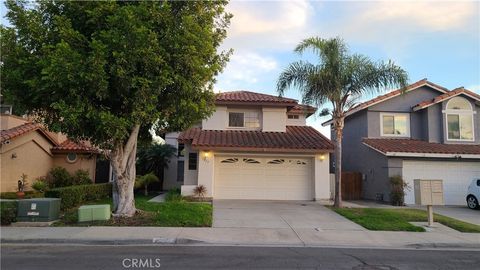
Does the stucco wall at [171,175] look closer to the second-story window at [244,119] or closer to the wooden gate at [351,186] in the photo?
the second-story window at [244,119]

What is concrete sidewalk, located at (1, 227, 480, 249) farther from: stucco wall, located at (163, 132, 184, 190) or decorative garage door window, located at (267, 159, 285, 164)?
stucco wall, located at (163, 132, 184, 190)

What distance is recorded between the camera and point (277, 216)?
14234 mm

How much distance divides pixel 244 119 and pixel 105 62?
11.8 m

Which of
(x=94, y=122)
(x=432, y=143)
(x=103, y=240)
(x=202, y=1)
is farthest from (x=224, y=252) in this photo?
(x=432, y=143)

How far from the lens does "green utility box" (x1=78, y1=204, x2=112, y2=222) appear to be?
39.4 ft

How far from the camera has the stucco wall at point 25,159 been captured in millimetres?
18297

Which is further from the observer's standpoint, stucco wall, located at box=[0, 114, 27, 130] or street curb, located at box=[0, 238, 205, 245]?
stucco wall, located at box=[0, 114, 27, 130]

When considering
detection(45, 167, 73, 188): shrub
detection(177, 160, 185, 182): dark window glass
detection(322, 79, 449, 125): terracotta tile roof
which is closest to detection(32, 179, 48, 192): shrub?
detection(45, 167, 73, 188): shrub

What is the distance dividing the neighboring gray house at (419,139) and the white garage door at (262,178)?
412 centimetres

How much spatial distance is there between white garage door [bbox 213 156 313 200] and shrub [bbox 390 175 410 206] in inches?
154

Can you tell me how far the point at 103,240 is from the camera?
32.5 feet

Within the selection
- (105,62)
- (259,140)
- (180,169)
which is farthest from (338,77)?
(180,169)

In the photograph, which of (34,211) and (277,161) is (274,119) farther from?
(34,211)

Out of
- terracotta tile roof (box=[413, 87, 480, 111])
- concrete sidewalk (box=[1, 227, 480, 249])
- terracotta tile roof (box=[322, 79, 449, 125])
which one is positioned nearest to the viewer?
concrete sidewalk (box=[1, 227, 480, 249])
